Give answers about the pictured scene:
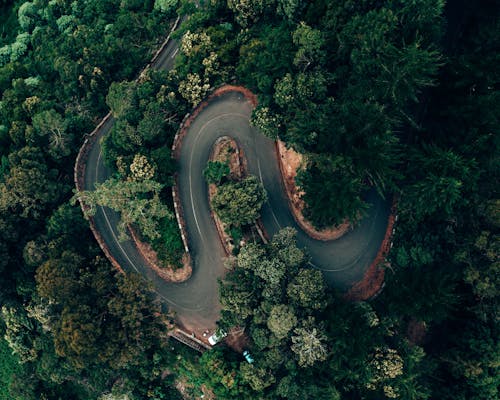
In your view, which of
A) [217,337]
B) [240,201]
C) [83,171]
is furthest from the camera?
[83,171]

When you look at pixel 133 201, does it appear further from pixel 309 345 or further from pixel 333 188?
pixel 309 345

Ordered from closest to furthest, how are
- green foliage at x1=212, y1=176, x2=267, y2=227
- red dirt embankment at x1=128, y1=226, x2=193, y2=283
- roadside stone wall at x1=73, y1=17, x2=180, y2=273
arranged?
green foliage at x1=212, y1=176, x2=267, y2=227 → red dirt embankment at x1=128, y1=226, x2=193, y2=283 → roadside stone wall at x1=73, y1=17, x2=180, y2=273

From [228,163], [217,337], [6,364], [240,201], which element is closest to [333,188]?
[240,201]

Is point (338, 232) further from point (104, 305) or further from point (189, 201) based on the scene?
point (104, 305)

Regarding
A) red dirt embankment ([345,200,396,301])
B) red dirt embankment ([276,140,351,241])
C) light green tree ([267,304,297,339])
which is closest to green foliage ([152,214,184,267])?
red dirt embankment ([276,140,351,241])

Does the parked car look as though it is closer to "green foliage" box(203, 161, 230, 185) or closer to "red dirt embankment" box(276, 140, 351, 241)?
"red dirt embankment" box(276, 140, 351, 241)

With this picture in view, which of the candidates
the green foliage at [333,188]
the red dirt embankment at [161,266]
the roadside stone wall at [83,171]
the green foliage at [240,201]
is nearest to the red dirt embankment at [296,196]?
the green foliage at [240,201]
